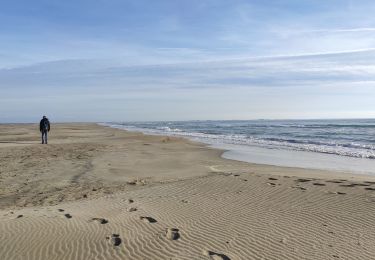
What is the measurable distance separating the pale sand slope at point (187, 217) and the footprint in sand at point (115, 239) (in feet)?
0.11

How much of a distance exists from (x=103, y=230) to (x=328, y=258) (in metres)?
3.72

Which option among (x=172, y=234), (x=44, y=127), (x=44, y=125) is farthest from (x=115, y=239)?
(x=44, y=125)

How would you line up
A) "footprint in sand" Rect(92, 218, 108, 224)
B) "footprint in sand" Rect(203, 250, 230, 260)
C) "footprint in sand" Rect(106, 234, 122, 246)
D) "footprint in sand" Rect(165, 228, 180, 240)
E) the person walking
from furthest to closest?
1. the person walking
2. "footprint in sand" Rect(92, 218, 108, 224)
3. "footprint in sand" Rect(165, 228, 180, 240)
4. "footprint in sand" Rect(106, 234, 122, 246)
5. "footprint in sand" Rect(203, 250, 230, 260)

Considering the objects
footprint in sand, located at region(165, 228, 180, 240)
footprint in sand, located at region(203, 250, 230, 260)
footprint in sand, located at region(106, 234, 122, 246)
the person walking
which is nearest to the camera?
footprint in sand, located at region(203, 250, 230, 260)

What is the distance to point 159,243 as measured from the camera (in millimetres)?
6703

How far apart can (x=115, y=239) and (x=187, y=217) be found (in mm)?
1750

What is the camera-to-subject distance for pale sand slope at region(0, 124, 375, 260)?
640 centimetres

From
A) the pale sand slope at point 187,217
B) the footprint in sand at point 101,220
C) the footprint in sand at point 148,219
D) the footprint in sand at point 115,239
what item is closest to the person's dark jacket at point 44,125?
the pale sand slope at point 187,217

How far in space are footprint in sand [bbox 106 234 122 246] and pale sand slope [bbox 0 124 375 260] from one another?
0.11ft

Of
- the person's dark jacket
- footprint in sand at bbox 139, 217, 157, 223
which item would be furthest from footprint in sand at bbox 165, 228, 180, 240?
the person's dark jacket

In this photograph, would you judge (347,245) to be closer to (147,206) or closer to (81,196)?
(147,206)

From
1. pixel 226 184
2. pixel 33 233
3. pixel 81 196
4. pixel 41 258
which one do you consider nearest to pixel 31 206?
pixel 81 196

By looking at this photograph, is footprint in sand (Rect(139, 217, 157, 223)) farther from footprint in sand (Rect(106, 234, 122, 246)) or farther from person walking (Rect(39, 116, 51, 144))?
person walking (Rect(39, 116, 51, 144))

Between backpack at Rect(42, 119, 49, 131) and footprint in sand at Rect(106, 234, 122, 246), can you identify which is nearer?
footprint in sand at Rect(106, 234, 122, 246)
